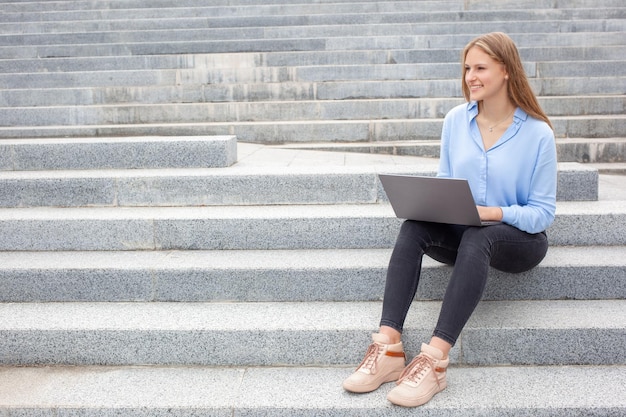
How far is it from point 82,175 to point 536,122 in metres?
2.91

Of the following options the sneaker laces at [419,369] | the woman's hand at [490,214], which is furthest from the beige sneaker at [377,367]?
the woman's hand at [490,214]

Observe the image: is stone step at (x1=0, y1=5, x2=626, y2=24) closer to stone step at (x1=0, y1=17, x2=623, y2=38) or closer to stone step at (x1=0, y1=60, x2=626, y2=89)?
stone step at (x1=0, y1=17, x2=623, y2=38)

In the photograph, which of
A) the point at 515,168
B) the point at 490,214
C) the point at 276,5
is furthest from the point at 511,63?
the point at 276,5

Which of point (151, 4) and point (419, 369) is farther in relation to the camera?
point (151, 4)

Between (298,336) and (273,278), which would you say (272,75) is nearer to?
(273,278)

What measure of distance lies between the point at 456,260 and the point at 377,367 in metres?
0.60

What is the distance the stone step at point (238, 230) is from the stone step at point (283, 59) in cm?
407

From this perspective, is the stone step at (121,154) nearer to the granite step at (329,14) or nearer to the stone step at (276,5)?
the granite step at (329,14)

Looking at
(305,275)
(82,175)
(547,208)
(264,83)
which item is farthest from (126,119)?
(547,208)

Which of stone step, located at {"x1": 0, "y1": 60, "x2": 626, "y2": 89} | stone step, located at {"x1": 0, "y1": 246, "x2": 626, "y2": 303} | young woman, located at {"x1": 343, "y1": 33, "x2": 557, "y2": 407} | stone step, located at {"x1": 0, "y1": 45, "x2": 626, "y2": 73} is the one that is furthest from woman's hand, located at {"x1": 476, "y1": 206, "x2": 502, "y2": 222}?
stone step, located at {"x1": 0, "y1": 45, "x2": 626, "y2": 73}

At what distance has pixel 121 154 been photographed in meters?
4.21

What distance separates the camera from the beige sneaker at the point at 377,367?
2.59 meters

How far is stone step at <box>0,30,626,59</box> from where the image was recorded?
25.1ft

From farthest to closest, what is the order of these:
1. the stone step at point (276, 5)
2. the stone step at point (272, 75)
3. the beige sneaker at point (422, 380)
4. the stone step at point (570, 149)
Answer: the stone step at point (276, 5)
the stone step at point (272, 75)
the stone step at point (570, 149)
the beige sneaker at point (422, 380)
